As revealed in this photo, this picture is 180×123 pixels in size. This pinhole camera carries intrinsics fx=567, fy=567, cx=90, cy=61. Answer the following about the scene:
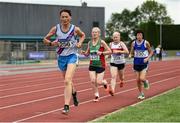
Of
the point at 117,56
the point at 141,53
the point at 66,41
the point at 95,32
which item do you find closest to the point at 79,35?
the point at 66,41

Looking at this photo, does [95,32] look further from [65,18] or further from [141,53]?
[65,18]

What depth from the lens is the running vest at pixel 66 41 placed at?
37.6ft

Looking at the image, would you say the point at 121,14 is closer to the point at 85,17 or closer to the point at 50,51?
the point at 85,17

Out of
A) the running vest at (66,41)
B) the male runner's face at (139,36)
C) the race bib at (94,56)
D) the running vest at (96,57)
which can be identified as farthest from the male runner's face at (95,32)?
the running vest at (66,41)

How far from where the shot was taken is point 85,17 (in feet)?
270

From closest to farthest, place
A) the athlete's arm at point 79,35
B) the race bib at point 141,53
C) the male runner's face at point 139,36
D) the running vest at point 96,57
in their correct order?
1. the athlete's arm at point 79,35
2. the running vest at point 96,57
3. the male runner's face at point 139,36
4. the race bib at point 141,53

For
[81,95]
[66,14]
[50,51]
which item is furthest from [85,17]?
[66,14]

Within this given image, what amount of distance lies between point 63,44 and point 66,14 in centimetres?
61

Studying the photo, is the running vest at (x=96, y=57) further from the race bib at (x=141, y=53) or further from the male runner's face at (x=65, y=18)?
the male runner's face at (x=65, y=18)

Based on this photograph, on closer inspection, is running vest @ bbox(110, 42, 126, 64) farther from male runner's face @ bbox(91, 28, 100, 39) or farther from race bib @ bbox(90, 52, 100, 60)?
male runner's face @ bbox(91, 28, 100, 39)

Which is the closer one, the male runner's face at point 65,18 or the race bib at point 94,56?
the male runner's face at point 65,18

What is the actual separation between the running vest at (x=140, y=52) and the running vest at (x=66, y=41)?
13.4 ft

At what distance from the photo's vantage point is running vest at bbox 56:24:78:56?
11.4 metres

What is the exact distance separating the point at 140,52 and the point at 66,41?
4.26 m
